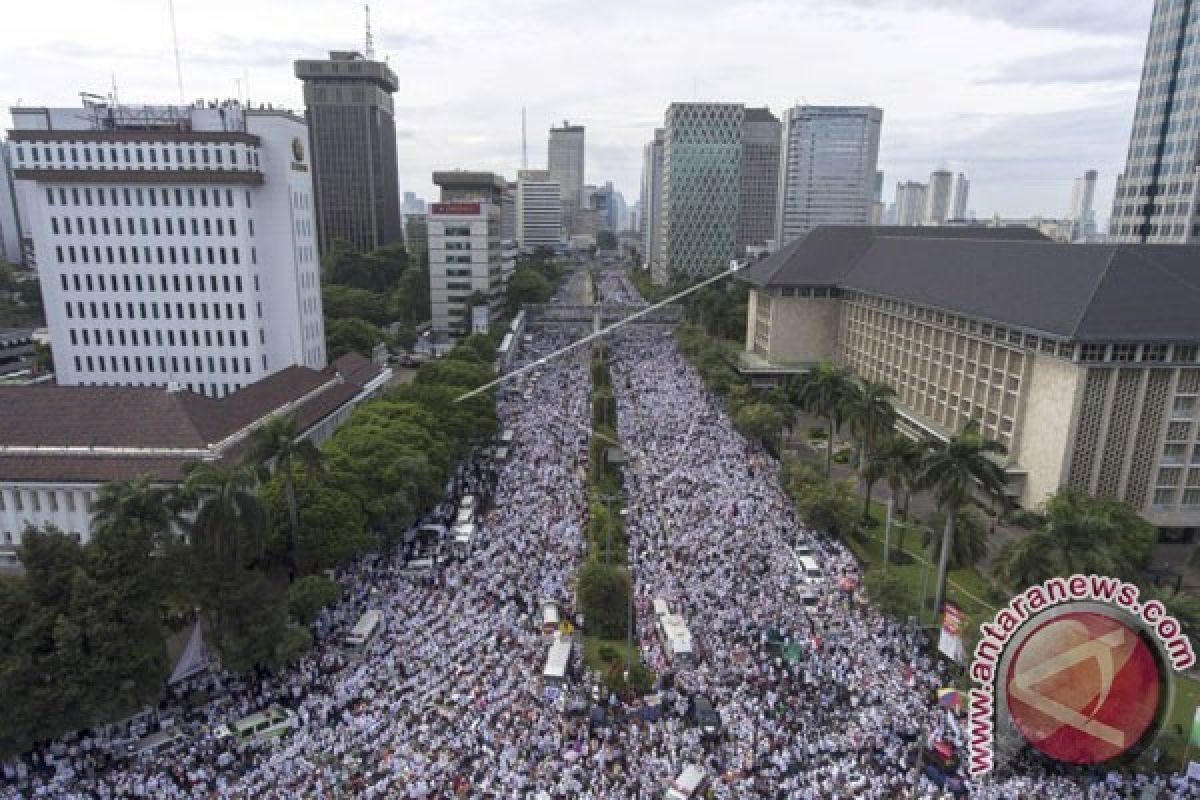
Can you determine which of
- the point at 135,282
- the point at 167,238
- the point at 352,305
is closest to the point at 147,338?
the point at 135,282

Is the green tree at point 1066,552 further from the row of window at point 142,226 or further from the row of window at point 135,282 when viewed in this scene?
the row of window at point 142,226

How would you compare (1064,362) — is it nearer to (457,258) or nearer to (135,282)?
(135,282)

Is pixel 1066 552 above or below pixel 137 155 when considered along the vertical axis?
below

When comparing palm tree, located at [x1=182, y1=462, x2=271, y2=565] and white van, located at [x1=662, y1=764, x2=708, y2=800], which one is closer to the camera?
white van, located at [x1=662, y1=764, x2=708, y2=800]

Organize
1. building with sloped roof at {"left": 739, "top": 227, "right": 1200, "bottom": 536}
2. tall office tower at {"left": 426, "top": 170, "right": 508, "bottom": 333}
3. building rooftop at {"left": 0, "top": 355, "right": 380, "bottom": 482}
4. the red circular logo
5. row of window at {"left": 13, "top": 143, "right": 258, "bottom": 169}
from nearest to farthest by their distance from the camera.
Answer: the red circular logo < building rooftop at {"left": 0, "top": 355, "right": 380, "bottom": 482} < building with sloped roof at {"left": 739, "top": 227, "right": 1200, "bottom": 536} < row of window at {"left": 13, "top": 143, "right": 258, "bottom": 169} < tall office tower at {"left": 426, "top": 170, "right": 508, "bottom": 333}

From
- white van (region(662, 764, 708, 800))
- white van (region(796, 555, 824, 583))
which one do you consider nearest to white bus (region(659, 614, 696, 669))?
white van (region(662, 764, 708, 800))

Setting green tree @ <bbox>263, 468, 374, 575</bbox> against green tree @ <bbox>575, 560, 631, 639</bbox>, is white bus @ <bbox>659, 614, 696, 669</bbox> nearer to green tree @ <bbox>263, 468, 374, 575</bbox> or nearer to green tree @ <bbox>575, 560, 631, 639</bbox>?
green tree @ <bbox>575, 560, 631, 639</bbox>
